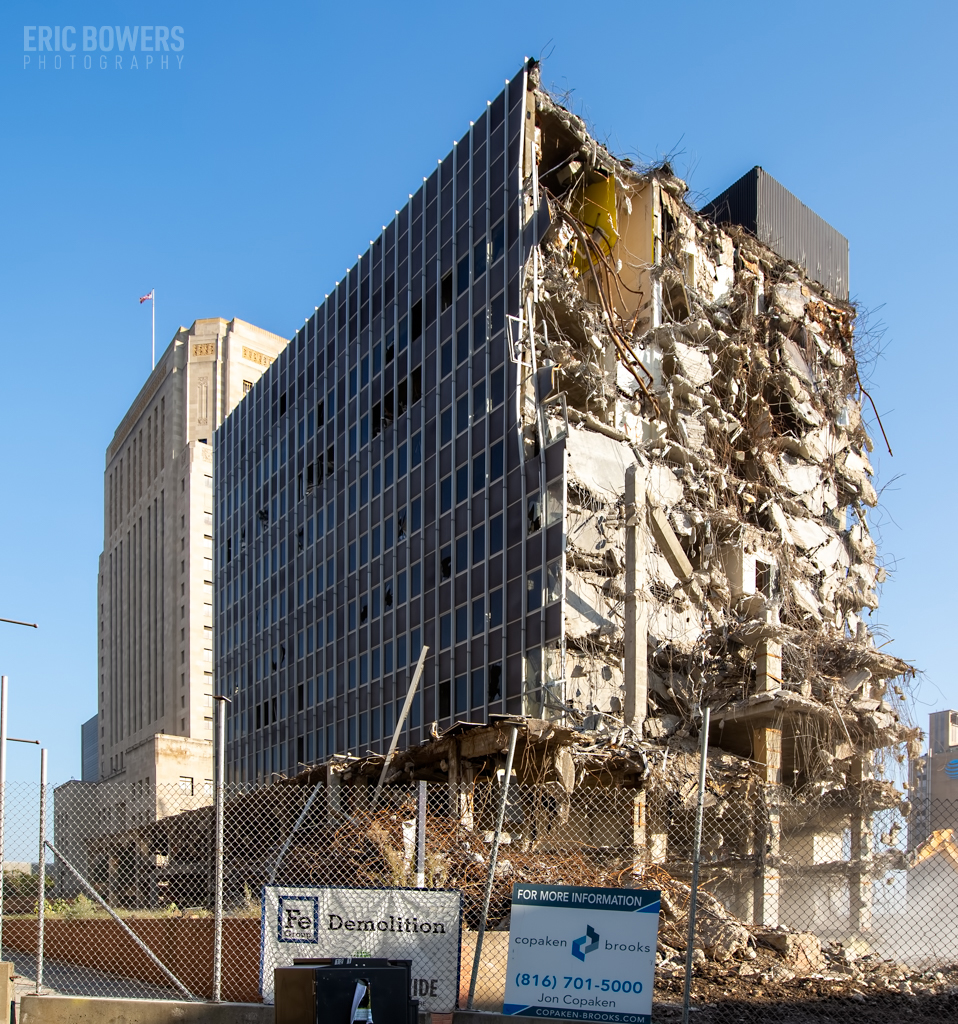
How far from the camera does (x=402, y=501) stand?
35625 millimetres

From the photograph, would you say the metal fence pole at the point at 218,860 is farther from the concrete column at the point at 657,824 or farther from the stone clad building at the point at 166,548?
the stone clad building at the point at 166,548

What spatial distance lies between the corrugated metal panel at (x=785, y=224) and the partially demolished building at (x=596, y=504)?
283 millimetres

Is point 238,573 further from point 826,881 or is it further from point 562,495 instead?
point 826,881

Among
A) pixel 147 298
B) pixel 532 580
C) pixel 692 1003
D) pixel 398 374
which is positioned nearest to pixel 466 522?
pixel 532 580

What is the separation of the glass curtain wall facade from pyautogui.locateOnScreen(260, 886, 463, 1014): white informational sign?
17134 millimetres

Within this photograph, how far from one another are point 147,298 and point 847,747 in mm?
96781

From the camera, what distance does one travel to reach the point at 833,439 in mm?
38438

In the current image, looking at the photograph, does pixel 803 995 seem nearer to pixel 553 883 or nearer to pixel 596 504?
pixel 553 883

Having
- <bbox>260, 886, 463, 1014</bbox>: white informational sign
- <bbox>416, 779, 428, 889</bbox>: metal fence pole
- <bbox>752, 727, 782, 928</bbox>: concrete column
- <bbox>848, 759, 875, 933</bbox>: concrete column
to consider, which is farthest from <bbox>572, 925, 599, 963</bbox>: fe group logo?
<bbox>848, 759, 875, 933</bbox>: concrete column

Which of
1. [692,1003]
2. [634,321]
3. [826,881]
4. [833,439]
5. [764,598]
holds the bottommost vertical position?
[826,881]

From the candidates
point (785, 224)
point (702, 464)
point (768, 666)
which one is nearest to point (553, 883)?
point (768, 666)

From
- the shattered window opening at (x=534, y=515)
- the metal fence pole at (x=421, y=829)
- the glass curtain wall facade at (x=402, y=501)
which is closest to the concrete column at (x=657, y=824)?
the glass curtain wall facade at (x=402, y=501)

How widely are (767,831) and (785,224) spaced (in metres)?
24.9

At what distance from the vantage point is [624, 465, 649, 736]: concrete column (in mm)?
23641
